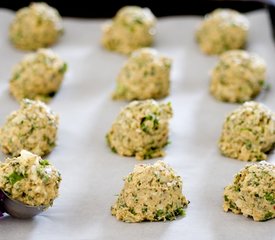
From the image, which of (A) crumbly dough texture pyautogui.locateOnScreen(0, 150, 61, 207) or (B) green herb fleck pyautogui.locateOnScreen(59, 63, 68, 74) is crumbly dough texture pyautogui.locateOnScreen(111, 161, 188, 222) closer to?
(A) crumbly dough texture pyautogui.locateOnScreen(0, 150, 61, 207)

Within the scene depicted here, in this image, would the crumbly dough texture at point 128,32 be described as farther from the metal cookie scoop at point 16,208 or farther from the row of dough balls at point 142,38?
the metal cookie scoop at point 16,208

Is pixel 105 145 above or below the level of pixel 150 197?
below

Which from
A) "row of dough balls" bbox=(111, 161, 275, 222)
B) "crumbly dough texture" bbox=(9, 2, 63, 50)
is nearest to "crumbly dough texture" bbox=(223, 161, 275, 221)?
"row of dough balls" bbox=(111, 161, 275, 222)

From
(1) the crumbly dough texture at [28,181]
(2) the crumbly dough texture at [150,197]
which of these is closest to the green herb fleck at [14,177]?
(1) the crumbly dough texture at [28,181]

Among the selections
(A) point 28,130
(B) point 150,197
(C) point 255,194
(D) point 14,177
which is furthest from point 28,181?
(C) point 255,194

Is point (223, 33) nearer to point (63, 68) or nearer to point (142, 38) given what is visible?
point (142, 38)
